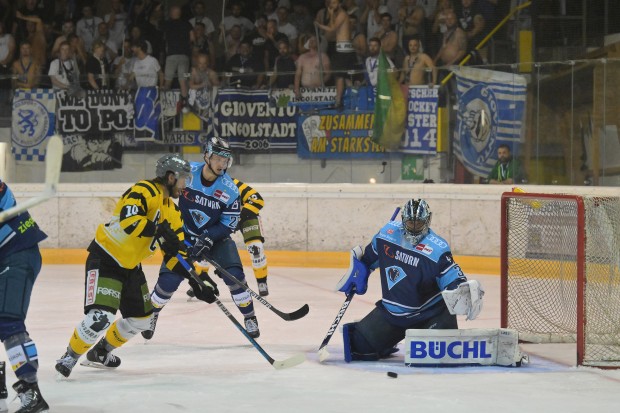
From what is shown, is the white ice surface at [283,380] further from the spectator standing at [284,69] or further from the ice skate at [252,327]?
the spectator standing at [284,69]

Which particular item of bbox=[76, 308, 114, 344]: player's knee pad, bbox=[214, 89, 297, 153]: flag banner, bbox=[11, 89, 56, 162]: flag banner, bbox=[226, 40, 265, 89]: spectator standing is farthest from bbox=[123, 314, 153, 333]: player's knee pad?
bbox=[11, 89, 56, 162]: flag banner

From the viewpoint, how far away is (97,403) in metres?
5.01

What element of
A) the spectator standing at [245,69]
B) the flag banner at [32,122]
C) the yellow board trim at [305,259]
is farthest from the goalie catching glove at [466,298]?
the flag banner at [32,122]

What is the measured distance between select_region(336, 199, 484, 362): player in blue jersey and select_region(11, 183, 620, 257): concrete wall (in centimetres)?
408

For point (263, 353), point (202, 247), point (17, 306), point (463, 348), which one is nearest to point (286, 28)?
point (202, 247)

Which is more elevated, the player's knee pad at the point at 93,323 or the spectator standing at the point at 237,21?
the spectator standing at the point at 237,21

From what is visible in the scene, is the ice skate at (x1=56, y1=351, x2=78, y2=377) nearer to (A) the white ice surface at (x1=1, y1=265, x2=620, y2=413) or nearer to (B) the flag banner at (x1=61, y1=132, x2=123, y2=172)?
(A) the white ice surface at (x1=1, y1=265, x2=620, y2=413)

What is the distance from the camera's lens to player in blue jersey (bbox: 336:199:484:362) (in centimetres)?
593

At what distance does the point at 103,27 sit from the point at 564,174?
5458 millimetres

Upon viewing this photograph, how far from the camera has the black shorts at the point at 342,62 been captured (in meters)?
11.1

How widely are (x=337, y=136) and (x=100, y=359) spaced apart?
17.9ft

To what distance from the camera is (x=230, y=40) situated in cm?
1218

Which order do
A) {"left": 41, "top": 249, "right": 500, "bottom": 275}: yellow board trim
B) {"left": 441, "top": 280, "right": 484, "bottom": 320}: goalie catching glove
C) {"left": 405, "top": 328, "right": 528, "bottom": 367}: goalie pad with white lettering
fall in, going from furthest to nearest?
{"left": 41, "top": 249, "right": 500, "bottom": 275}: yellow board trim → {"left": 405, "top": 328, "right": 528, "bottom": 367}: goalie pad with white lettering → {"left": 441, "top": 280, "right": 484, "bottom": 320}: goalie catching glove

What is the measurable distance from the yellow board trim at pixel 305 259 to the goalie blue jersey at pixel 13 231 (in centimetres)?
597
